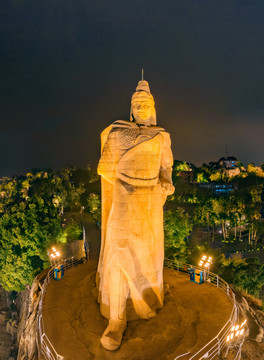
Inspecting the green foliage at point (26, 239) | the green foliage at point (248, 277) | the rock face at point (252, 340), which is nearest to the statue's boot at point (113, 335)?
the rock face at point (252, 340)

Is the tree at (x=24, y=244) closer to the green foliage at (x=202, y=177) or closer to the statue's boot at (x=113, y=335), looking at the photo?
the statue's boot at (x=113, y=335)

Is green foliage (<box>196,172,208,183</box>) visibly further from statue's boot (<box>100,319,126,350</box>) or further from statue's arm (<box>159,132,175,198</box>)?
statue's boot (<box>100,319,126,350</box>)

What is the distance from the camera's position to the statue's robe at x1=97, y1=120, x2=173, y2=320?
28.4 feet

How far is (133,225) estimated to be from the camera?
880 centimetres

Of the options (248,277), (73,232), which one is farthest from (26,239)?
(248,277)

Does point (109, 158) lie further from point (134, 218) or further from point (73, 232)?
point (73, 232)

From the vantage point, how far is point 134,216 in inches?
349

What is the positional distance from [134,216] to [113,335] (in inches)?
165

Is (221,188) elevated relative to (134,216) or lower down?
lower down

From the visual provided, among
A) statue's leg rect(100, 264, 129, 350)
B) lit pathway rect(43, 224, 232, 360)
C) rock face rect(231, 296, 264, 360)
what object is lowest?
rock face rect(231, 296, 264, 360)

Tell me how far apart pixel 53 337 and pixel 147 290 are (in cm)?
387

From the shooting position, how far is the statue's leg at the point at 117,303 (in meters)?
7.98

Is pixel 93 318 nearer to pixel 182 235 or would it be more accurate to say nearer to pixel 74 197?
pixel 182 235

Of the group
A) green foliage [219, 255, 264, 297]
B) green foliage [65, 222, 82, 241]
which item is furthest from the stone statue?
green foliage [65, 222, 82, 241]
